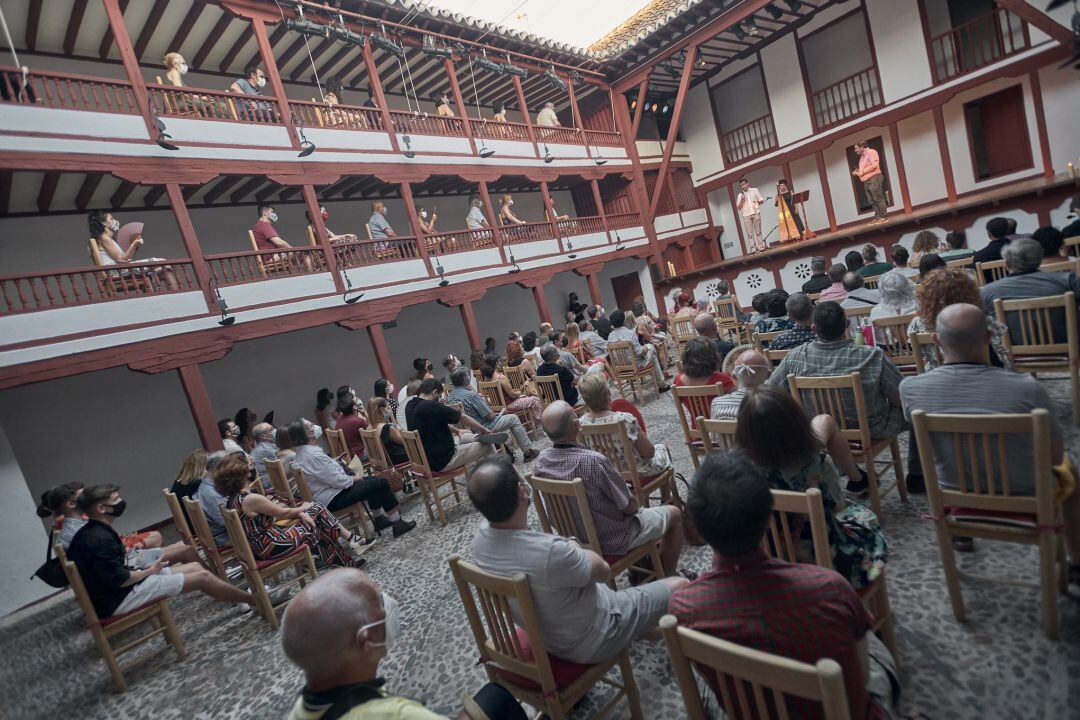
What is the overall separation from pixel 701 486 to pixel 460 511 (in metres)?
3.91

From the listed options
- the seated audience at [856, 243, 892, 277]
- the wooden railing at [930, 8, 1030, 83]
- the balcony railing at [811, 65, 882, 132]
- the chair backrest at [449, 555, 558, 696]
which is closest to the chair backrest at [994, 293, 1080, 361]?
the seated audience at [856, 243, 892, 277]

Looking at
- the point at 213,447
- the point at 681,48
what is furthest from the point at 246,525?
the point at 681,48

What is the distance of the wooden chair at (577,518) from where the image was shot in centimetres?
230

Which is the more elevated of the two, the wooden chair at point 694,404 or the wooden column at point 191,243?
the wooden column at point 191,243

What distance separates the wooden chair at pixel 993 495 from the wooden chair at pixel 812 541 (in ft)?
1.28

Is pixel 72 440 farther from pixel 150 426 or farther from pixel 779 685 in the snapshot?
pixel 779 685

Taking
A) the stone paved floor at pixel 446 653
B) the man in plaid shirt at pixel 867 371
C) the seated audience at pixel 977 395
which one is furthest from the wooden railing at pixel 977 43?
the seated audience at pixel 977 395

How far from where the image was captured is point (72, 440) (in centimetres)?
748

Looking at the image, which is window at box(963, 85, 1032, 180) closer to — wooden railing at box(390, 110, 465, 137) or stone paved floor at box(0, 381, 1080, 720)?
stone paved floor at box(0, 381, 1080, 720)

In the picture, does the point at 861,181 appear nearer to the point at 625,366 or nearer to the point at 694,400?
the point at 625,366

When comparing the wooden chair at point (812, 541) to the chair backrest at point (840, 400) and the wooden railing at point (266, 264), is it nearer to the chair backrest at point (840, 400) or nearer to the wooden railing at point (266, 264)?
the chair backrest at point (840, 400)

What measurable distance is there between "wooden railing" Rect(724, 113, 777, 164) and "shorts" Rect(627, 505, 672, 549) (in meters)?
14.6

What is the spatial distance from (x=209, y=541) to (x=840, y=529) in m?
4.27

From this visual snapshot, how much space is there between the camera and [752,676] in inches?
39.6
